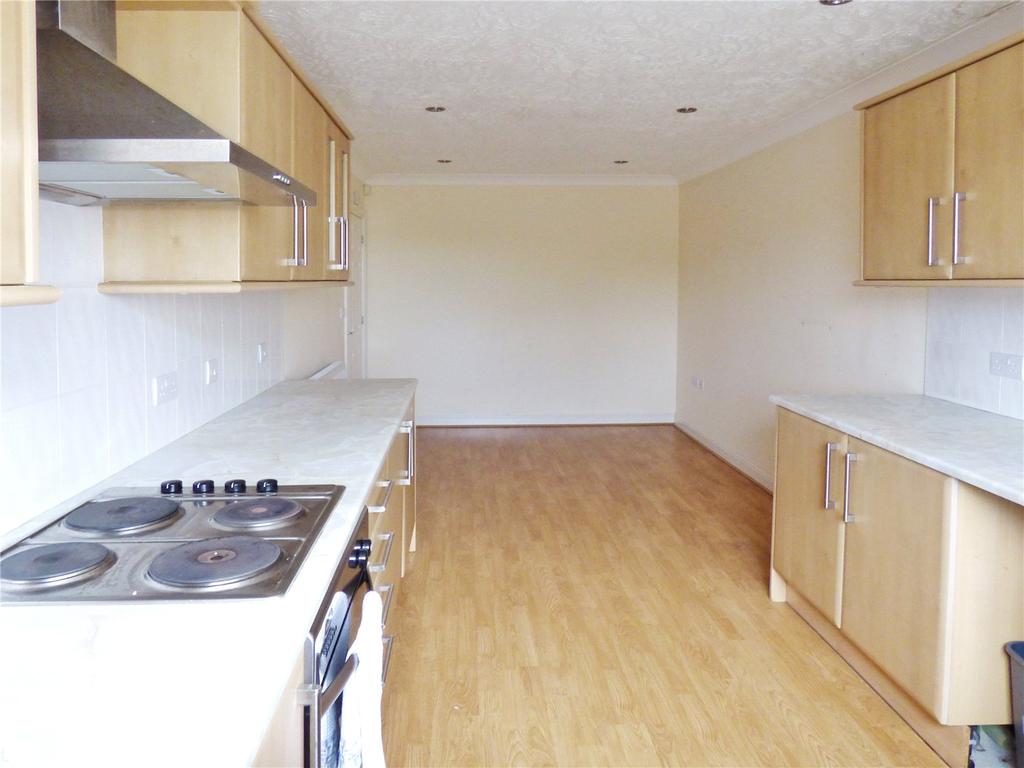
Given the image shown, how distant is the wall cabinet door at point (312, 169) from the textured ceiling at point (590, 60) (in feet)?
1.24

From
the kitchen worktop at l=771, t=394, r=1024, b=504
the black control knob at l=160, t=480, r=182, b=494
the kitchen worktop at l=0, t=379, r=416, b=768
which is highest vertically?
the kitchen worktop at l=771, t=394, r=1024, b=504

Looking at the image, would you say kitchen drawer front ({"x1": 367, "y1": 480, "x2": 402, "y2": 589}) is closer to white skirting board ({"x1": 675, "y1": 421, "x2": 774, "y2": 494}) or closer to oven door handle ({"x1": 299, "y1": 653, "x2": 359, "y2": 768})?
oven door handle ({"x1": 299, "y1": 653, "x2": 359, "y2": 768})

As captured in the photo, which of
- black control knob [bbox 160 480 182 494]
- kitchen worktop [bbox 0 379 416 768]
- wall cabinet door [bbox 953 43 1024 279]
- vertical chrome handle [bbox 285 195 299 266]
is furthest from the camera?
vertical chrome handle [bbox 285 195 299 266]

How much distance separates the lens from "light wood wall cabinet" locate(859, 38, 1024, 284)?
2.40 m

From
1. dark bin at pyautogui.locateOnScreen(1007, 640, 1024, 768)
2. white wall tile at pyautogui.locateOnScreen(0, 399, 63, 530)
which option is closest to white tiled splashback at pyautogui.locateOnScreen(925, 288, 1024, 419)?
dark bin at pyautogui.locateOnScreen(1007, 640, 1024, 768)

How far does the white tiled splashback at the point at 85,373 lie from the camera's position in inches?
65.2

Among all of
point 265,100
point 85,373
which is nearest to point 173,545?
point 85,373

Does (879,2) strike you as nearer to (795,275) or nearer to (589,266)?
(795,275)

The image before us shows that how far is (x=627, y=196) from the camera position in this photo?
780 cm

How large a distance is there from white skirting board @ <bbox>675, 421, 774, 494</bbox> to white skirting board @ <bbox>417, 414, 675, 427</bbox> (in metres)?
0.40

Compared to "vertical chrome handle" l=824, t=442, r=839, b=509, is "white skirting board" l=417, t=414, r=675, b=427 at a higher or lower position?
lower

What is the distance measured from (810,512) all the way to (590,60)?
7.08ft

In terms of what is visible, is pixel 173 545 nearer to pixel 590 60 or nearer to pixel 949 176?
pixel 949 176

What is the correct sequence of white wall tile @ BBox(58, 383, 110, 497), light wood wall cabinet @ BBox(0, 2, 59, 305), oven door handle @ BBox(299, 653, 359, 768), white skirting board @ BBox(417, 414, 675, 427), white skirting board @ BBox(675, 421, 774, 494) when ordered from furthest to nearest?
white skirting board @ BBox(417, 414, 675, 427), white skirting board @ BBox(675, 421, 774, 494), white wall tile @ BBox(58, 383, 110, 497), oven door handle @ BBox(299, 653, 359, 768), light wood wall cabinet @ BBox(0, 2, 59, 305)
